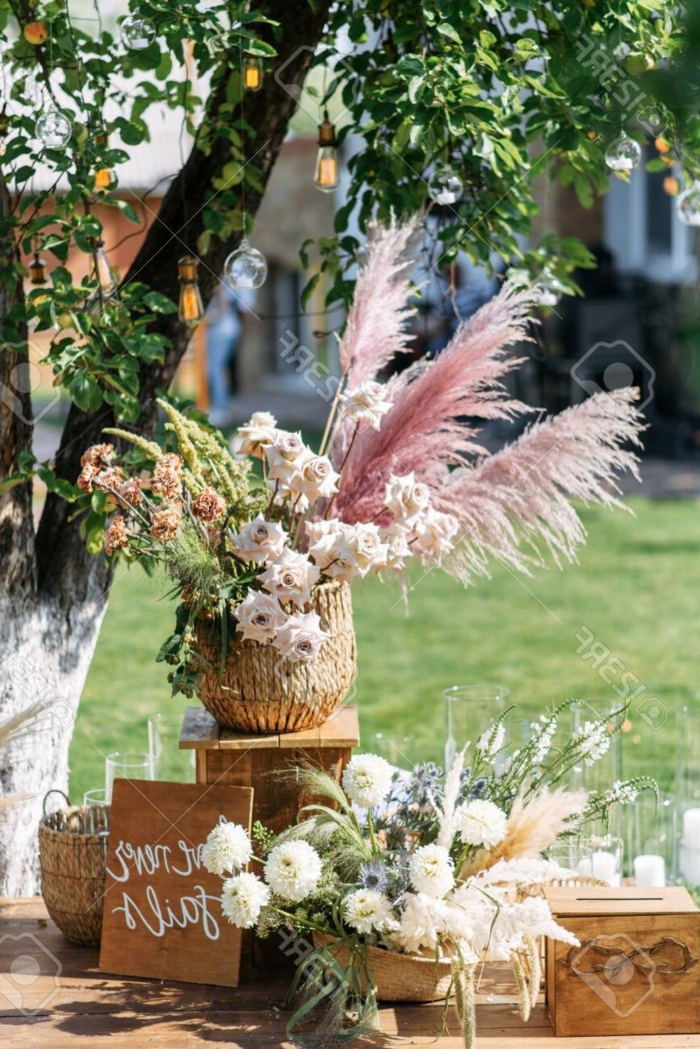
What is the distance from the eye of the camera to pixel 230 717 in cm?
187

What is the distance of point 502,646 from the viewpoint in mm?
5512

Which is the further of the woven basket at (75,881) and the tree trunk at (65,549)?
the tree trunk at (65,549)

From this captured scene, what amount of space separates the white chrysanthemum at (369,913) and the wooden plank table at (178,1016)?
0.51 feet

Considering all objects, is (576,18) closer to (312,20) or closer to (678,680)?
(312,20)

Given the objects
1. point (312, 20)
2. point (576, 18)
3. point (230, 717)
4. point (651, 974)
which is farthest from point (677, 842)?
point (312, 20)

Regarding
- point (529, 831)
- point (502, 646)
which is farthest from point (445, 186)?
point (502, 646)

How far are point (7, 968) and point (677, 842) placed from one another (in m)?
1.56

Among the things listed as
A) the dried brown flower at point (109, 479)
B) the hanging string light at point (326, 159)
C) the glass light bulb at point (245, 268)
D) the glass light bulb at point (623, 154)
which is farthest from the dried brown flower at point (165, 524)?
the glass light bulb at point (623, 154)

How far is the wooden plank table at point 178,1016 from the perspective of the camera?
5.41 feet

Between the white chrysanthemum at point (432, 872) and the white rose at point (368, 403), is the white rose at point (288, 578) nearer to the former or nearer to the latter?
the white rose at point (368, 403)

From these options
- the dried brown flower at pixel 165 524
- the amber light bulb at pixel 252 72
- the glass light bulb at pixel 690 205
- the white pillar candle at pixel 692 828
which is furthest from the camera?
the white pillar candle at pixel 692 828

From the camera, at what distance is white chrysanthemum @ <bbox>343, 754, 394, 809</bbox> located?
5.82ft

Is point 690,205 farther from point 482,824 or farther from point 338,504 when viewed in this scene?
point 482,824

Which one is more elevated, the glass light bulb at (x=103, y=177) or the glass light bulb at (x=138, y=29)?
the glass light bulb at (x=138, y=29)
